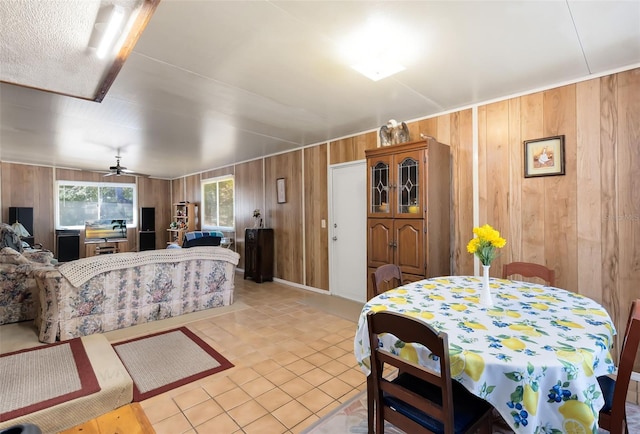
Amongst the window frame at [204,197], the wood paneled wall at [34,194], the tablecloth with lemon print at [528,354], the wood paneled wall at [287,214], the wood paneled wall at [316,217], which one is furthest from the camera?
the window frame at [204,197]

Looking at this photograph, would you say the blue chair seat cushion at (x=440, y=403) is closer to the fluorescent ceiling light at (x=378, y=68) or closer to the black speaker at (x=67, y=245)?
the fluorescent ceiling light at (x=378, y=68)

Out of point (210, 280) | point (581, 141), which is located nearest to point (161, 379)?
point (210, 280)

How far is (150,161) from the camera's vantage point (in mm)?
6359

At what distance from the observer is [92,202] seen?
779 cm

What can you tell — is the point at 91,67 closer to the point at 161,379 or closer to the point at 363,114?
the point at 161,379

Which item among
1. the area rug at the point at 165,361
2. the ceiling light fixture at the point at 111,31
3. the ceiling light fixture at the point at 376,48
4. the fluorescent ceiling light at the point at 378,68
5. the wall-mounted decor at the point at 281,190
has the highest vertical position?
the ceiling light fixture at the point at 376,48

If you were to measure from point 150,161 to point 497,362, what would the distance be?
6.99m

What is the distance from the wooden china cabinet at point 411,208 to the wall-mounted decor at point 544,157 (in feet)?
2.34

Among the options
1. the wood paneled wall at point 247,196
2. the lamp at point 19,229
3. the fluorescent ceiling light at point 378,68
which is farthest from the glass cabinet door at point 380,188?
the lamp at point 19,229

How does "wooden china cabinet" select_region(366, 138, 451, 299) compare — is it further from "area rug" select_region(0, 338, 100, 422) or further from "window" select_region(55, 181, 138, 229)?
"window" select_region(55, 181, 138, 229)

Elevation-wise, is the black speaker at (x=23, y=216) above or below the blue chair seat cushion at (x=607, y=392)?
above

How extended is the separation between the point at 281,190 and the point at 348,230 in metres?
1.71

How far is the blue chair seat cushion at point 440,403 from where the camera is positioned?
46.3 inches

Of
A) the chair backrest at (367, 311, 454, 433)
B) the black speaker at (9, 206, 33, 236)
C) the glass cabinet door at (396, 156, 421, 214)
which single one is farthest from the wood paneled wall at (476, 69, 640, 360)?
the black speaker at (9, 206, 33, 236)
